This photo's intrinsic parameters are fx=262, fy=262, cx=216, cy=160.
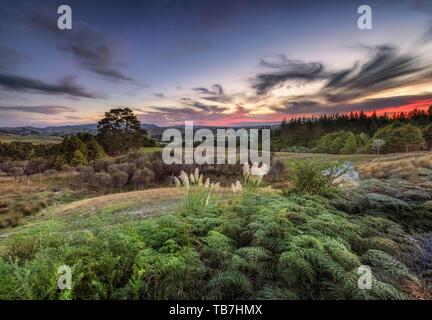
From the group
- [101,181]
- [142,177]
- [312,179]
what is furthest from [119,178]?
[312,179]

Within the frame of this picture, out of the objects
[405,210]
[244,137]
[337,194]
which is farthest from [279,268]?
[244,137]

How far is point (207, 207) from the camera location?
5.31 meters

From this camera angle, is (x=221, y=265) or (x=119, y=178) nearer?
(x=221, y=265)

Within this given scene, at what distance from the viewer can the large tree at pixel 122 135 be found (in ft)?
82.5

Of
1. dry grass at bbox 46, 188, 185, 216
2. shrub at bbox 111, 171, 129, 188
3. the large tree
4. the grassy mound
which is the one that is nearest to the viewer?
the grassy mound

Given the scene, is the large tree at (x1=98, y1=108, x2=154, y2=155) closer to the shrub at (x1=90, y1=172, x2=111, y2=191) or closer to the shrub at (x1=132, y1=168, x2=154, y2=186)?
the shrub at (x1=90, y1=172, x2=111, y2=191)

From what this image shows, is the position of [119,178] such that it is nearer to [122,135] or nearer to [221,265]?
[122,135]

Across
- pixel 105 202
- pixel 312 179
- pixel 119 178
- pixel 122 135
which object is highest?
pixel 122 135

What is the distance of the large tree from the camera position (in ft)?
82.5

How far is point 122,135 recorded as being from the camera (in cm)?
2636

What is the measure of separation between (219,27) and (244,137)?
11.5 metres

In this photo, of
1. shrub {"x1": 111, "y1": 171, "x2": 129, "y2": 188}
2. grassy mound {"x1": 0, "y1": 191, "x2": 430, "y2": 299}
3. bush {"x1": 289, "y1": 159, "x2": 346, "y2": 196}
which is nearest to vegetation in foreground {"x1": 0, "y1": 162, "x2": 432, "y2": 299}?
grassy mound {"x1": 0, "y1": 191, "x2": 430, "y2": 299}
